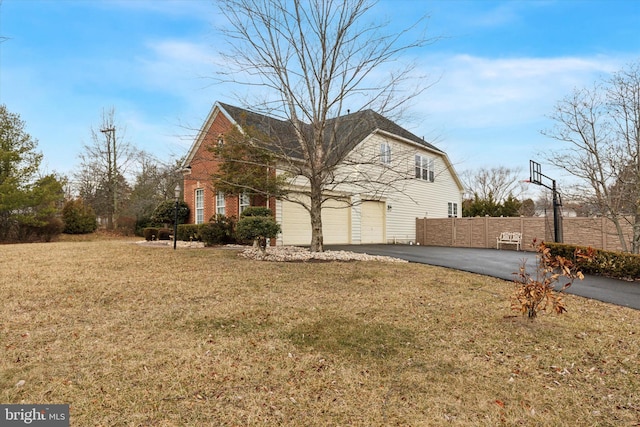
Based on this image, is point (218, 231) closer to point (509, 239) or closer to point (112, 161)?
point (509, 239)

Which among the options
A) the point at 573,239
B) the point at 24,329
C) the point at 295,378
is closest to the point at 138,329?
the point at 24,329

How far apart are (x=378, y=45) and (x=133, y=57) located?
7479mm

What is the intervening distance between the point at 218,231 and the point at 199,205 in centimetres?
512

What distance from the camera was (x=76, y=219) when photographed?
846 inches

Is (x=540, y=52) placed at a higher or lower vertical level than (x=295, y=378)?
higher

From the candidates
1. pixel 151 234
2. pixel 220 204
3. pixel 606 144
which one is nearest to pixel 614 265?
pixel 606 144

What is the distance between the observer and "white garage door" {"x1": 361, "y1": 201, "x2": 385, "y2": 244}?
59.2ft

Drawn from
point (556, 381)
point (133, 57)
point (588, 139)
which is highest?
point (133, 57)

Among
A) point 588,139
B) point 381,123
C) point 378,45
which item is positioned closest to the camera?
point 378,45

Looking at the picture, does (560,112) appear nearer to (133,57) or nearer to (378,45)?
(378,45)

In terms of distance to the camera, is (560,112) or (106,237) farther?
(106,237)

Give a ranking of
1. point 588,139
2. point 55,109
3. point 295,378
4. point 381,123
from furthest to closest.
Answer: point 55,109
point 381,123
point 588,139
point 295,378

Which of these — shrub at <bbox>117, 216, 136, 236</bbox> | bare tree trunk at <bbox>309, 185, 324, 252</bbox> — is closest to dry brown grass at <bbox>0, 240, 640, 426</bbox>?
bare tree trunk at <bbox>309, 185, 324, 252</bbox>

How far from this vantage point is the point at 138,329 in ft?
14.2
